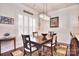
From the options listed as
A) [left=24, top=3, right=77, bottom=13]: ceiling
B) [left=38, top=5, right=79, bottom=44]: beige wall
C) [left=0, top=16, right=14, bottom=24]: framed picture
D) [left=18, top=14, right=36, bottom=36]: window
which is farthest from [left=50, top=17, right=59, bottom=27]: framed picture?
[left=0, top=16, right=14, bottom=24]: framed picture

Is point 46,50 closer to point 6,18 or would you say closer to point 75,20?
point 75,20

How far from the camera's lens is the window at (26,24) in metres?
1.69

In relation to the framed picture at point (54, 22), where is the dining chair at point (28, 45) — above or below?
below

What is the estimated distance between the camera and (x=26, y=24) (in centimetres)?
170

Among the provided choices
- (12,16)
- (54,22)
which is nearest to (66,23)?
(54,22)

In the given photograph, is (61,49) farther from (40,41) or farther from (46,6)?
(46,6)

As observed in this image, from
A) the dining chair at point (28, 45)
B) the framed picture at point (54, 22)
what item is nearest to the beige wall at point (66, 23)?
the framed picture at point (54, 22)

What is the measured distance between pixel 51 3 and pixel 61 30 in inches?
18.7

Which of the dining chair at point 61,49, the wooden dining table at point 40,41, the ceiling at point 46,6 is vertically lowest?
the dining chair at point 61,49

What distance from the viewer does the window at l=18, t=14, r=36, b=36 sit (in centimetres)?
169

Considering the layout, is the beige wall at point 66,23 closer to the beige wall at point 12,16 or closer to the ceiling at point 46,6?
the ceiling at point 46,6

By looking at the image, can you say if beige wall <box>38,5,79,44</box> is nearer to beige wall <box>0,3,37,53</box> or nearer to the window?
the window

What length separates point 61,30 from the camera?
1711 millimetres

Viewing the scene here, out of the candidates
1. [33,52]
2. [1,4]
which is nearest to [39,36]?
[33,52]
